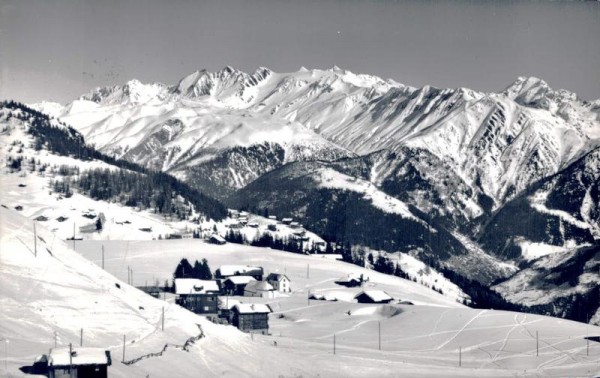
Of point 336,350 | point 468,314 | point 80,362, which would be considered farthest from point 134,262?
point 80,362

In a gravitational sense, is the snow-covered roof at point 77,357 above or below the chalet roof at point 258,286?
below

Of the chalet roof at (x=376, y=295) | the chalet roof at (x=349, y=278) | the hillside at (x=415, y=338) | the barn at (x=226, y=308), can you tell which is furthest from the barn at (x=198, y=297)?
the chalet roof at (x=349, y=278)

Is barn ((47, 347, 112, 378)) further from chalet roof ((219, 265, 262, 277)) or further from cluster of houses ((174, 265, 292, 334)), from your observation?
chalet roof ((219, 265, 262, 277))

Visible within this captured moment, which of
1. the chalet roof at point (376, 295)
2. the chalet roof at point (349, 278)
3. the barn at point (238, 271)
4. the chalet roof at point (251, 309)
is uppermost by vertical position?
the barn at point (238, 271)

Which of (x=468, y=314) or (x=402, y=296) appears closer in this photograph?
(x=468, y=314)

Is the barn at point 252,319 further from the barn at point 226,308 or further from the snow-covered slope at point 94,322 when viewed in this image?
the snow-covered slope at point 94,322

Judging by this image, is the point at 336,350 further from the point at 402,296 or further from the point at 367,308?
the point at 402,296
